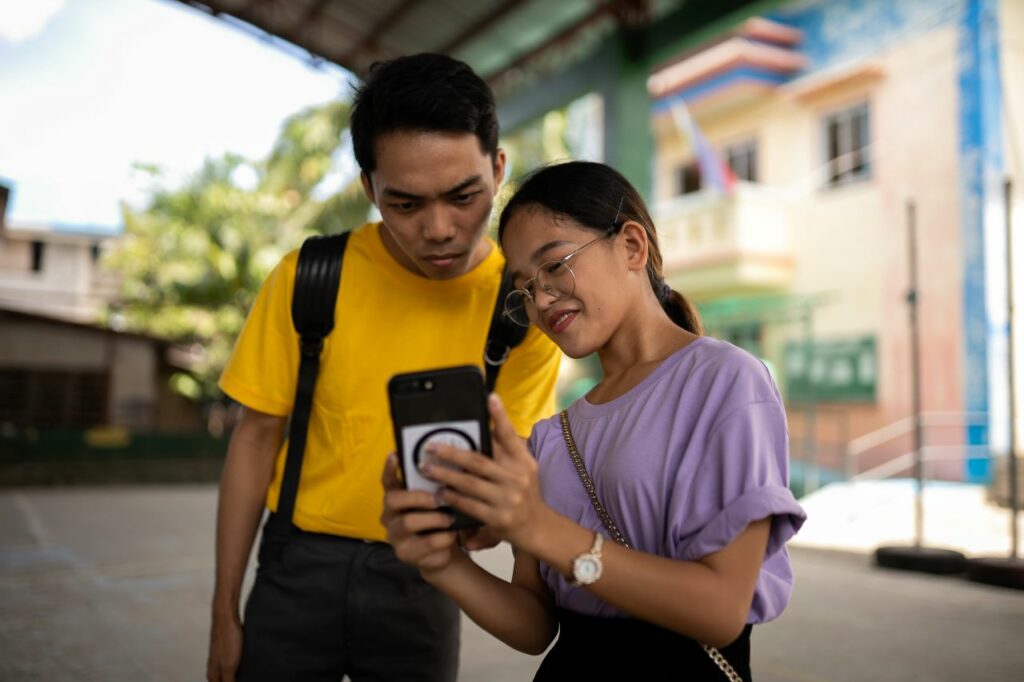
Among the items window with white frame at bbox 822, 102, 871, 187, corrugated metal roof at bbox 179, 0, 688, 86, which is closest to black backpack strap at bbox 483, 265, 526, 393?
corrugated metal roof at bbox 179, 0, 688, 86

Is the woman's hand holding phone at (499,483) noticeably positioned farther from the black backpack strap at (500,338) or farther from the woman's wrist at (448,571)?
the black backpack strap at (500,338)

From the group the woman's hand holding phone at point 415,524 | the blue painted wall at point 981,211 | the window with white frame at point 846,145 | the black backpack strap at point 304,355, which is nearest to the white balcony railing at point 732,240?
the window with white frame at point 846,145

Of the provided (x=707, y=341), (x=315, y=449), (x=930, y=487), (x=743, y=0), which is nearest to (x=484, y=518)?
(x=707, y=341)

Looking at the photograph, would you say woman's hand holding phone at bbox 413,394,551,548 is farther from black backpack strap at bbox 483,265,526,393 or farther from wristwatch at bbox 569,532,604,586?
black backpack strap at bbox 483,265,526,393

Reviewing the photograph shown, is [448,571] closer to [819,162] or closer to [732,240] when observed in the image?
[732,240]

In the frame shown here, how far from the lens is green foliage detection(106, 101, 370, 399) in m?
17.5

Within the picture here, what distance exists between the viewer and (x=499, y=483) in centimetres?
88

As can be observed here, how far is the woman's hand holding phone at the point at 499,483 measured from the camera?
873 mm

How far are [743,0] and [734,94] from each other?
8365 millimetres

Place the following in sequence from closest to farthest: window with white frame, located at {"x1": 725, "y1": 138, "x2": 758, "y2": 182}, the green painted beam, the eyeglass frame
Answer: the eyeglass frame → the green painted beam → window with white frame, located at {"x1": 725, "y1": 138, "x2": 758, "y2": 182}

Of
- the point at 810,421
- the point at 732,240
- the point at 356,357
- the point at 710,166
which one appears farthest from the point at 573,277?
the point at 732,240

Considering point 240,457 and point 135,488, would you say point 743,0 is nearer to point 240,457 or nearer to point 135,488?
point 240,457

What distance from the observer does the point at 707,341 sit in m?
1.20

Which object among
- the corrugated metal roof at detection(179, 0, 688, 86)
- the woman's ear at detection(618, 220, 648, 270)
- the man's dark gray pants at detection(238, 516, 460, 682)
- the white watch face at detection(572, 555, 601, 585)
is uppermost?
the corrugated metal roof at detection(179, 0, 688, 86)
